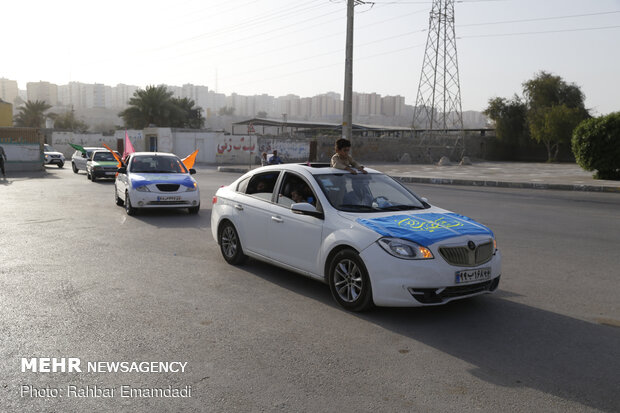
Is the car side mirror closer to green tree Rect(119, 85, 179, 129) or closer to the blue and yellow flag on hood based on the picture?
the blue and yellow flag on hood

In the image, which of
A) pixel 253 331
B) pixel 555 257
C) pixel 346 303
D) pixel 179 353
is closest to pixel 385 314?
pixel 346 303

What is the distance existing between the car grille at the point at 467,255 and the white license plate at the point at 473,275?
0.07 meters

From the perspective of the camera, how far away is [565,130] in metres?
52.8

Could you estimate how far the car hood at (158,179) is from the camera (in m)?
12.6

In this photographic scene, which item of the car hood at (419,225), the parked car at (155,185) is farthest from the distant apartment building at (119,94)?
the car hood at (419,225)

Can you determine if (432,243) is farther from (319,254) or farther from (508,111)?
(508,111)

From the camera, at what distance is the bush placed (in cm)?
2320

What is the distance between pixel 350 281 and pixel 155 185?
27.3 ft

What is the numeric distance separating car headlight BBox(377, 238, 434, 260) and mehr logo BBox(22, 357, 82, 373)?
9.27 ft

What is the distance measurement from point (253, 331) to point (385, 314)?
1.37 meters

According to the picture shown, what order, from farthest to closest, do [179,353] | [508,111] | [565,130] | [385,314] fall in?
[508,111] < [565,130] < [385,314] < [179,353]

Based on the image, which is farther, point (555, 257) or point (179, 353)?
point (555, 257)

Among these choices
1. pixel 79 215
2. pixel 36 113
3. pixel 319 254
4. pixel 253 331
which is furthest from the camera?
pixel 36 113

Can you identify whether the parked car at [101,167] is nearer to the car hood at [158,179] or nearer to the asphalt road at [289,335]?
the car hood at [158,179]
